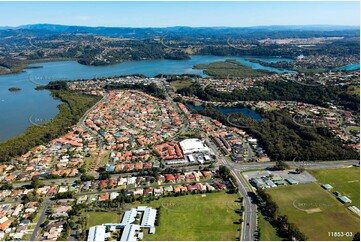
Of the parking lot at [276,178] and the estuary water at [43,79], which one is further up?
the estuary water at [43,79]

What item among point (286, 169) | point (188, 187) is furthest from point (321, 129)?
point (188, 187)

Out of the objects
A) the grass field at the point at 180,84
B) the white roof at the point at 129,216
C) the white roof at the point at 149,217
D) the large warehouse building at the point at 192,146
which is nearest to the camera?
the white roof at the point at 149,217

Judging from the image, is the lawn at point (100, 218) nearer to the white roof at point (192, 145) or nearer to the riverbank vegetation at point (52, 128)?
the white roof at point (192, 145)

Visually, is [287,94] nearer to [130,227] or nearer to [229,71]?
[229,71]

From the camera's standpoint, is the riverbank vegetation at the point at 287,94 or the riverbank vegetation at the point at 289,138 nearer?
the riverbank vegetation at the point at 289,138

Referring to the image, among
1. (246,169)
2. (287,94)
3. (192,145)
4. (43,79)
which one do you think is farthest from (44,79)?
(246,169)

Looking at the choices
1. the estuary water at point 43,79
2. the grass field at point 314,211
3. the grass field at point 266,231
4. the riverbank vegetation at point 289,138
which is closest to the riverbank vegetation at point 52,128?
the estuary water at point 43,79

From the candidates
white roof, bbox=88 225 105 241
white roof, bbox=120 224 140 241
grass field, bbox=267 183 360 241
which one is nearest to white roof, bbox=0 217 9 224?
white roof, bbox=88 225 105 241
